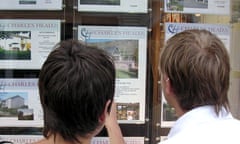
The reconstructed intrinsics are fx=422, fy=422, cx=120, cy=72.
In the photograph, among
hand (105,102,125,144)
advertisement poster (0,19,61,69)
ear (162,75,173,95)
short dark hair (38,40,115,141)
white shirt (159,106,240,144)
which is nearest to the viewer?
short dark hair (38,40,115,141)

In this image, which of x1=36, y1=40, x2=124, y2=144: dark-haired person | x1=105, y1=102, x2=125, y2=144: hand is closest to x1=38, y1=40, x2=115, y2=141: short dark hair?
x1=36, y1=40, x2=124, y2=144: dark-haired person

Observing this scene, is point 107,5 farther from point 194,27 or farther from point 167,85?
point 167,85

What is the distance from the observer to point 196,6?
101 inches

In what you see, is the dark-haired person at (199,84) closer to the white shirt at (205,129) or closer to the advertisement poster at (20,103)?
the white shirt at (205,129)

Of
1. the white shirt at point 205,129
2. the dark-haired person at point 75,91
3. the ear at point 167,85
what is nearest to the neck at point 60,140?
the dark-haired person at point 75,91

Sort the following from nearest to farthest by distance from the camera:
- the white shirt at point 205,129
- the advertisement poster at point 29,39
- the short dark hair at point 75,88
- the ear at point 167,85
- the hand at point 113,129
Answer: the short dark hair at point 75,88
the white shirt at point 205,129
the ear at point 167,85
the hand at point 113,129
the advertisement poster at point 29,39

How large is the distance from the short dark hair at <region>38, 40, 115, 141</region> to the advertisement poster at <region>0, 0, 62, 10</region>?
117cm

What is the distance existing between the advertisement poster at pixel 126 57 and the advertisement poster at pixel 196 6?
0.71 ft

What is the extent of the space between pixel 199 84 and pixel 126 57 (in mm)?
1059

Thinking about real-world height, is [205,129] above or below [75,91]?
below

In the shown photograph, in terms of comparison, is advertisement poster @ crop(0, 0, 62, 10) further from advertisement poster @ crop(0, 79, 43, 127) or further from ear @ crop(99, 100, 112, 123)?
ear @ crop(99, 100, 112, 123)

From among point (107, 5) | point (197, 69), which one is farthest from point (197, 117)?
point (107, 5)

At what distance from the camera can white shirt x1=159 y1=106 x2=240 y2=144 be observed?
4.59ft

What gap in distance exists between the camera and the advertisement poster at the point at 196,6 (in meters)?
2.55
